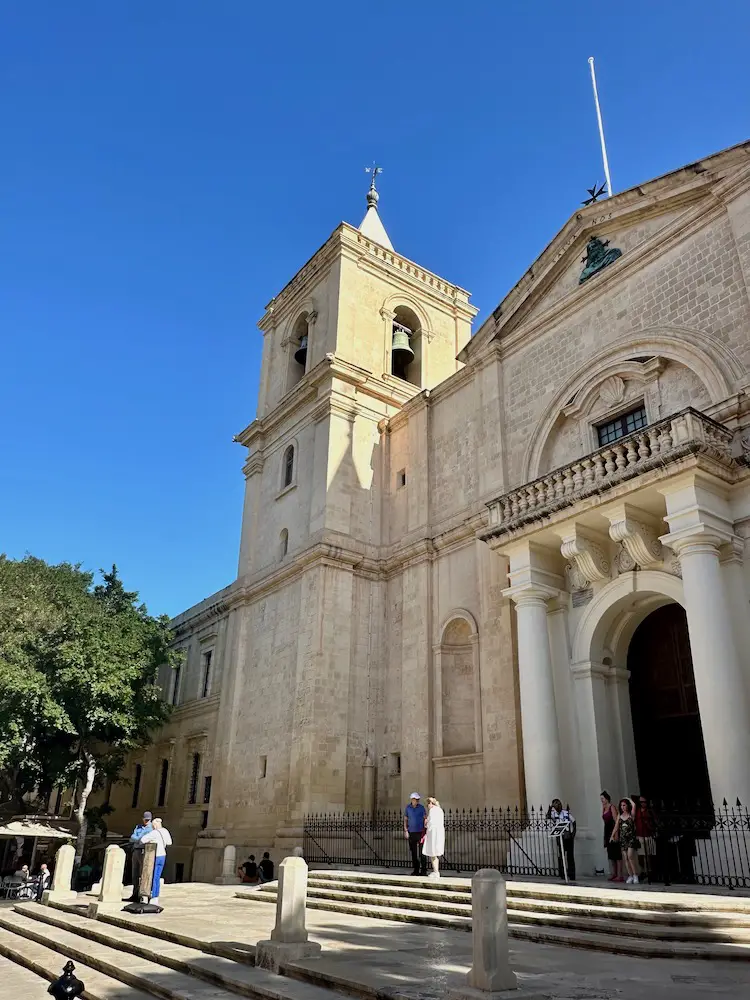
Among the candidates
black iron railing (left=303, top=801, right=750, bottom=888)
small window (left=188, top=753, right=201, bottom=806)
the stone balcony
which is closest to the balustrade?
the stone balcony

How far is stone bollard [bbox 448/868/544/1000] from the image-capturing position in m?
5.17

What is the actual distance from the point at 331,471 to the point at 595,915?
15.4 m

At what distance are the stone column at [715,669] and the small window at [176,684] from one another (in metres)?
23.8

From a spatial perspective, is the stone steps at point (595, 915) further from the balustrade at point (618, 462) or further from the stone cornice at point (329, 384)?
the stone cornice at point (329, 384)

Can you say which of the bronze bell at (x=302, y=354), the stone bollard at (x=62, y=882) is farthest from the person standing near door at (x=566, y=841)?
the bronze bell at (x=302, y=354)

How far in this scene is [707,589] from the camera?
40.0ft

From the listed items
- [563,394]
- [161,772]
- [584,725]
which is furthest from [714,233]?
[161,772]

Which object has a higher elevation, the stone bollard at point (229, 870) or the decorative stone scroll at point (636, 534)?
the decorative stone scroll at point (636, 534)

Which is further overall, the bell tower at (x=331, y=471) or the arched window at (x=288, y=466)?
the arched window at (x=288, y=466)

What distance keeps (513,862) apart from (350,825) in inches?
229

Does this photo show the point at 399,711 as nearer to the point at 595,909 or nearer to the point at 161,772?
the point at 595,909

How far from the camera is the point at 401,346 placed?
86.3 ft

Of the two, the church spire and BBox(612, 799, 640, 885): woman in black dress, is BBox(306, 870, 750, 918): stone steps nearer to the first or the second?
BBox(612, 799, 640, 885): woman in black dress

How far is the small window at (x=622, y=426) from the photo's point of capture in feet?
53.5
